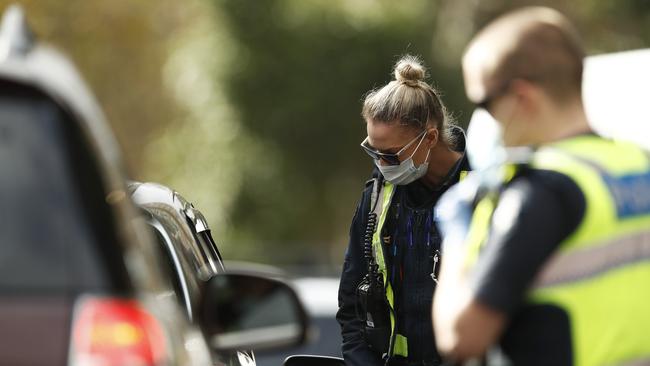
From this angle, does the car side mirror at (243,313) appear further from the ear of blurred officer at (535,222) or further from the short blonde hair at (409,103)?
the short blonde hair at (409,103)

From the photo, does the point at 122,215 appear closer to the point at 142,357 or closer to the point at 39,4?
the point at 142,357

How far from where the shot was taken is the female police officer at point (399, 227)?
16.1 feet

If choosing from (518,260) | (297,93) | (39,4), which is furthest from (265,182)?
(518,260)

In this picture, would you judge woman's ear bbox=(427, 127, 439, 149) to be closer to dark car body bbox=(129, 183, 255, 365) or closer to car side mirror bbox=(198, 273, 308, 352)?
dark car body bbox=(129, 183, 255, 365)

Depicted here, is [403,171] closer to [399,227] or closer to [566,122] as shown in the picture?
[399,227]

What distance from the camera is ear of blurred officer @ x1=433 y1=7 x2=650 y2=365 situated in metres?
3.11

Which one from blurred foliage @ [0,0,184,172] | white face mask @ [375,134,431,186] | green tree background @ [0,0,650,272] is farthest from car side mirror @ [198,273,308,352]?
blurred foliage @ [0,0,184,172]

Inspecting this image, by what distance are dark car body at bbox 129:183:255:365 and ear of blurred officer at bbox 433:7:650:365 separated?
142cm

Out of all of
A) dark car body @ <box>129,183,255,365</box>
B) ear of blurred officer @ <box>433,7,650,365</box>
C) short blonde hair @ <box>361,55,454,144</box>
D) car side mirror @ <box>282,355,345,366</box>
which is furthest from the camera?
short blonde hair @ <box>361,55,454,144</box>

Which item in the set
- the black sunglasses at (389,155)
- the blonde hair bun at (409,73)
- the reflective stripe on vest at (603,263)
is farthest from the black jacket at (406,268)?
the reflective stripe on vest at (603,263)

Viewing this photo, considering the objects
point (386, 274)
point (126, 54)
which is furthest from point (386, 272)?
point (126, 54)

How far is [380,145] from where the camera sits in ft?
16.9

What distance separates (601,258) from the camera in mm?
3164

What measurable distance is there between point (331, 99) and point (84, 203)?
2300 centimetres
